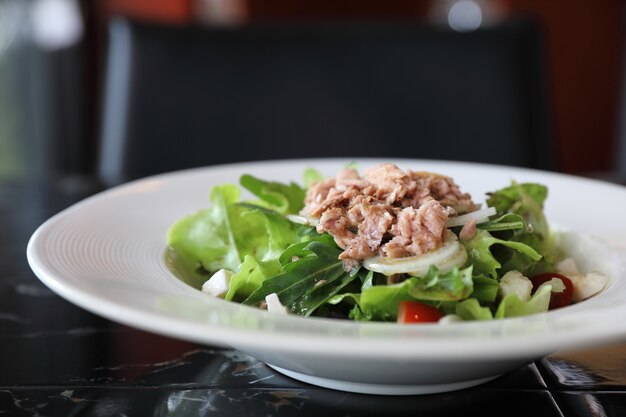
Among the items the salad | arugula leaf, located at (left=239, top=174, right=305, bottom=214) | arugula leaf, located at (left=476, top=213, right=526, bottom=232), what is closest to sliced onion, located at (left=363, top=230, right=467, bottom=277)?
the salad

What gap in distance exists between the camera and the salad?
1.02 m

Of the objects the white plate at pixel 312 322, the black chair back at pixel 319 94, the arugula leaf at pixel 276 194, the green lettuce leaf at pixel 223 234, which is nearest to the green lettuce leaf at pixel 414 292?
the white plate at pixel 312 322

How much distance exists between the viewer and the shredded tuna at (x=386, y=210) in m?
1.07

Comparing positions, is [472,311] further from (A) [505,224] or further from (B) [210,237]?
(B) [210,237]

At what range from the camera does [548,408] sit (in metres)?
0.93

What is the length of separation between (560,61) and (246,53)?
2826 mm

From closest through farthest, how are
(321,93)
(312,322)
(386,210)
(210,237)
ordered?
(312,322)
(386,210)
(210,237)
(321,93)

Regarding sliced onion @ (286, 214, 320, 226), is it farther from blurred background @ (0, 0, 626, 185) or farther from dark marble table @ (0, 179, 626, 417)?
blurred background @ (0, 0, 626, 185)

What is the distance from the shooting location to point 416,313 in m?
1.01

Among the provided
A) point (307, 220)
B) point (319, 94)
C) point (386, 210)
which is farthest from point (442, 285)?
point (319, 94)

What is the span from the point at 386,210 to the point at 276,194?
361 millimetres

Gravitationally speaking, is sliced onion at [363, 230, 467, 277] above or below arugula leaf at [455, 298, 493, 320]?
above

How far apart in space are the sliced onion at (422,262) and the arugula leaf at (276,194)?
1.23 ft

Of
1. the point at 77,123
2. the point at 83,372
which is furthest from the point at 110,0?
the point at 83,372
